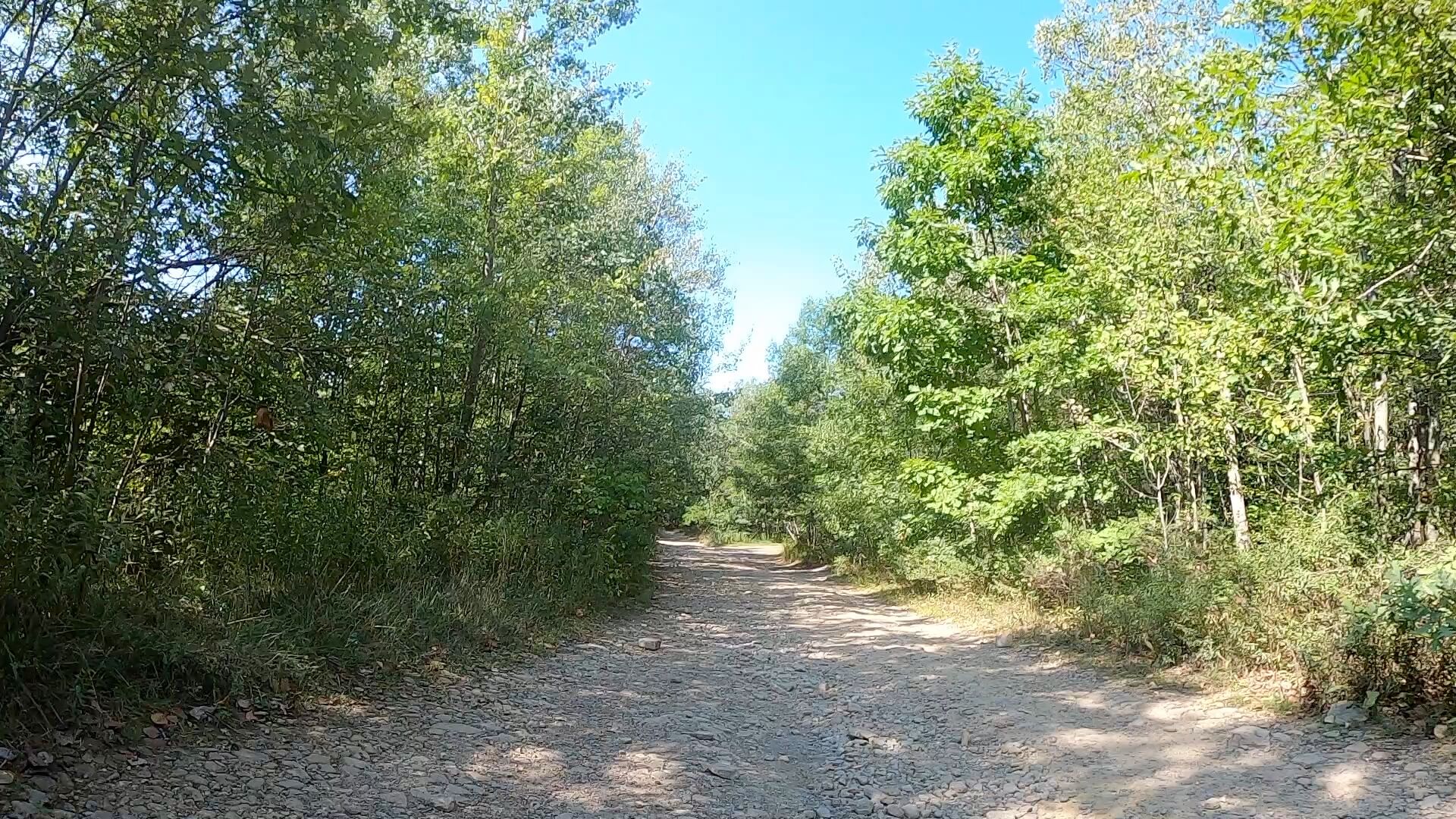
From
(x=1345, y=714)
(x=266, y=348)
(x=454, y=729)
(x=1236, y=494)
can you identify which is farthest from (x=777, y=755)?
(x=1236, y=494)

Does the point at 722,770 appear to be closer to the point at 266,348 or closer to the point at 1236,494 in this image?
the point at 266,348

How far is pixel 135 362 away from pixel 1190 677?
8.43 m

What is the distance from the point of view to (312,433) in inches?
250

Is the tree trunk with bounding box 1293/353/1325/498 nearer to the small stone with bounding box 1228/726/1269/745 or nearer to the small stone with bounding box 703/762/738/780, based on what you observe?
the small stone with bounding box 1228/726/1269/745

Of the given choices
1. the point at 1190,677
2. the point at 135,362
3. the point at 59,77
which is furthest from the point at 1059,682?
the point at 59,77

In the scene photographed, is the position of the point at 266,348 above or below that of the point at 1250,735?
above

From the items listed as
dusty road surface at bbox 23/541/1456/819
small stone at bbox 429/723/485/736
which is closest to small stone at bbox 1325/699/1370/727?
dusty road surface at bbox 23/541/1456/819

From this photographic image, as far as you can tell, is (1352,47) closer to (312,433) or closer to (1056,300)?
(1056,300)

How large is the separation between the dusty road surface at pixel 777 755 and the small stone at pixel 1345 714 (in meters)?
0.06

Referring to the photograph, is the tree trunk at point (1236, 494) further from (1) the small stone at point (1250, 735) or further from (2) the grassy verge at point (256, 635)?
(2) the grassy verge at point (256, 635)

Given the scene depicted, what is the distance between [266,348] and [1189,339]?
26.2 feet

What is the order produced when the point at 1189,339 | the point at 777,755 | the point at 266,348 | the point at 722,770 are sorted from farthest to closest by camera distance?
the point at 1189,339, the point at 266,348, the point at 777,755, the point at 722,770

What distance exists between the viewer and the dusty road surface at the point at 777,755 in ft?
13.4

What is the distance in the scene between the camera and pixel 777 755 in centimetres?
568
